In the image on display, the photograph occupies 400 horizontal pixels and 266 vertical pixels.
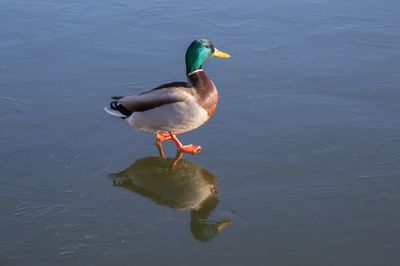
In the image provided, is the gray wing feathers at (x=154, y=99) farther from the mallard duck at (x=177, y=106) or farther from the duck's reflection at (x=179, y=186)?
the duck's reflection at (x=179, y=186)

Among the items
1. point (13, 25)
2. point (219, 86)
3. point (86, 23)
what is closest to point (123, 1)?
point (86, 23)

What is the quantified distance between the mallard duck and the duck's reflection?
0.22 metres

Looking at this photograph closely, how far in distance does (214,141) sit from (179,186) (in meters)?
0.61

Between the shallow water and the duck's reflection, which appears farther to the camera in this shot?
the duck's reflection

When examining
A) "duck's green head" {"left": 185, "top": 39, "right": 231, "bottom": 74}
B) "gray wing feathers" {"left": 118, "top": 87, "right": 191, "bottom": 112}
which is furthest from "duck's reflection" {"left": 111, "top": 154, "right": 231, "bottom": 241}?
"duck's green head" {"left": 185, "top": 39, "right": 231, "bottom": 74}

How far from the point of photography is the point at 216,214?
12.5 feet

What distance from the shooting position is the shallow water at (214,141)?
3586 millimetres

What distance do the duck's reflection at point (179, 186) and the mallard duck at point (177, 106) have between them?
22 centimetres

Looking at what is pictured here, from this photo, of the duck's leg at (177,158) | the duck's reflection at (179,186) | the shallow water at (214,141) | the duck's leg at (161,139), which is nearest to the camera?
the shallow water at (214,141)

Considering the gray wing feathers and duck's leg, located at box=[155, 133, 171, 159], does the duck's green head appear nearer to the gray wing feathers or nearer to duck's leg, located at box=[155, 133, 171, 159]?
the gray wing feathers

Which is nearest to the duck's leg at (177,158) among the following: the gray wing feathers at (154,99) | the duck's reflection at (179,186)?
the duck's reflection at (179,186)

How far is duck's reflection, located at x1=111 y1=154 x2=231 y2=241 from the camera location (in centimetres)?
376

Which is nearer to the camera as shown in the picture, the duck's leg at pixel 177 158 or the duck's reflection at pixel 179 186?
the duck's reflection at pixel 179 186

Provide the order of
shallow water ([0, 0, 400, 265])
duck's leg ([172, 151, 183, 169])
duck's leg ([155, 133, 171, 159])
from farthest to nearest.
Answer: duck's leg ([155, 133, 171, 159]), duck's leg ([172, 151, 183, 169]), shallow water ([0, 0, 400, 265])
